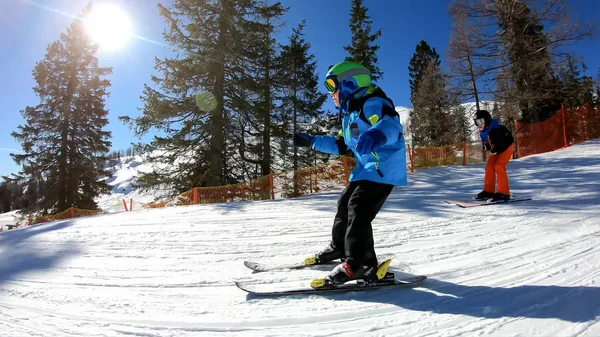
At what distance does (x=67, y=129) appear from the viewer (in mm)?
22484

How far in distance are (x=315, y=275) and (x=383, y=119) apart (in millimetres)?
1412

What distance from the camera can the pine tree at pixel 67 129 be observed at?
21.7 meters

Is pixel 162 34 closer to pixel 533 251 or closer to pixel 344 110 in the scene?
pixel 344 110

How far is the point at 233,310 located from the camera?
1.97 meters

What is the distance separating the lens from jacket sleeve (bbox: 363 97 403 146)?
2.17 meters

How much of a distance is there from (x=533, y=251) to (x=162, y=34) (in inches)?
691

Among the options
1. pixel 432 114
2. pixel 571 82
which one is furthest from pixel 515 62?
pixel 432 114

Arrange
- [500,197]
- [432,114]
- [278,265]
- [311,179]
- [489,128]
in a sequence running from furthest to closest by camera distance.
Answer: [432,114] → [311,179] → [489,128] → [500,197] → [278,265]

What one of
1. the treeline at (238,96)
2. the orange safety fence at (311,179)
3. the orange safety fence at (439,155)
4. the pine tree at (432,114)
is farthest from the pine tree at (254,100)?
the pine tree at (432,114)

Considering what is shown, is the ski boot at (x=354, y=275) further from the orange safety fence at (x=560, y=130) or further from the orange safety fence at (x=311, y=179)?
the orange safety fence at (x=560, y=130)

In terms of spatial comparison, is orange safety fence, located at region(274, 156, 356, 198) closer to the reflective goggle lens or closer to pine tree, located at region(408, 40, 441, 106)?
the reflective goggle lens

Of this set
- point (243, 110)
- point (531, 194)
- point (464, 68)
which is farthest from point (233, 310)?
point (464, 68)

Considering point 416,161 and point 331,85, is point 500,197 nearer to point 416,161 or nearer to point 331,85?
point 331,85

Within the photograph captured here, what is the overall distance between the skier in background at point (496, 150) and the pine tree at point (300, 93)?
14.9 metres
